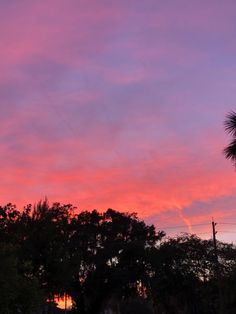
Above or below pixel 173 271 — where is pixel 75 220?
above

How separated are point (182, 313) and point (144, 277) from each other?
14.2 m

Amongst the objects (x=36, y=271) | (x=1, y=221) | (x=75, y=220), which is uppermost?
(x=75, y=220)

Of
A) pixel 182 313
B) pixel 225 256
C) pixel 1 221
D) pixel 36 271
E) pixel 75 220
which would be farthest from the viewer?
pixel 182 313

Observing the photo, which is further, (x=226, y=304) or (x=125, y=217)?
(x=125, y=217)

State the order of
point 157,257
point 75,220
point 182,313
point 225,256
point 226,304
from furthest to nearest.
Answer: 1. point 182,313
2. point 75,220
3. point 157,257
4. point 225,256
5. point 226,304

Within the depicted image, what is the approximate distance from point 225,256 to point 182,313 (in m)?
18.4

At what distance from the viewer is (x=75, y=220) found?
67.6 metres

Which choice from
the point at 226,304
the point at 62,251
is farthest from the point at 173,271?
the point at 62,251

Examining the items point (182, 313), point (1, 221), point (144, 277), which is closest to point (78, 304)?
point (144, 277)

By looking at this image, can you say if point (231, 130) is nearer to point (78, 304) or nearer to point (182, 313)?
point (78, 304)

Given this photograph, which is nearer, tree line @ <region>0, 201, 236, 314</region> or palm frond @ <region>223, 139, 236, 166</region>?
palm frond @ <region>223, 139, 236, 166</region>

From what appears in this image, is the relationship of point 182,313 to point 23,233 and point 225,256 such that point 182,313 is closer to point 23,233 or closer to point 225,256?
point 225,256

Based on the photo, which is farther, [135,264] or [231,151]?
[135,264]

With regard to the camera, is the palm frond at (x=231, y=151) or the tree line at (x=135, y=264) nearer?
the palm frond at (x=231, y=151)
